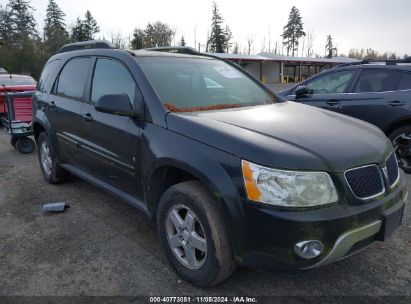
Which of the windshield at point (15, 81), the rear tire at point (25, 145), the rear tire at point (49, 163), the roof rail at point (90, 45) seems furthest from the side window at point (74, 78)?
the windshield at point (15, 81)

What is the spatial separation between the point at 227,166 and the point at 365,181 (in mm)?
942

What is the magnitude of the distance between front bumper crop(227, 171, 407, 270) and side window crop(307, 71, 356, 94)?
4.06 meters

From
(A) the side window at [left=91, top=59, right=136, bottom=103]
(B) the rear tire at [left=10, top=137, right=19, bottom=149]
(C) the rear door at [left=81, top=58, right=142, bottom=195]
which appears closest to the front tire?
(C) the rear door at [left=81, top=58, right=142, bottom=195]

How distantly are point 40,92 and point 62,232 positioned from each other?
8.18 ft

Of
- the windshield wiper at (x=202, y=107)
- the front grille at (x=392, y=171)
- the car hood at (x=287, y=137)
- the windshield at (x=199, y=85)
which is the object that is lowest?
the front grille at (x=392, y=171)

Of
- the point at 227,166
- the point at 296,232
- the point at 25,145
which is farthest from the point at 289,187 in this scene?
the point at 25,145

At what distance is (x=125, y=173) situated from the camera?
11.5ft

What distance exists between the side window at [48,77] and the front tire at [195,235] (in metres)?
3.05

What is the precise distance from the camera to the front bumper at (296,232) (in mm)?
2328

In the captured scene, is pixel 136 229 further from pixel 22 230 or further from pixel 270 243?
pixel 270 243

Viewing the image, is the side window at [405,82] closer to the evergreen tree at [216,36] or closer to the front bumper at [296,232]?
the front bumper at [296,232]

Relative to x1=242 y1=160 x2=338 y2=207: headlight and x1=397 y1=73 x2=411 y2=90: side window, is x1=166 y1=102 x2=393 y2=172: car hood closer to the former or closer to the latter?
x1=242 y1=160 x2=338 y2=207: headlight

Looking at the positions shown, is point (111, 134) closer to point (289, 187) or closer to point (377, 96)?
point (289, 187)

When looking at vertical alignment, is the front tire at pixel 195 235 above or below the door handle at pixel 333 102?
below
